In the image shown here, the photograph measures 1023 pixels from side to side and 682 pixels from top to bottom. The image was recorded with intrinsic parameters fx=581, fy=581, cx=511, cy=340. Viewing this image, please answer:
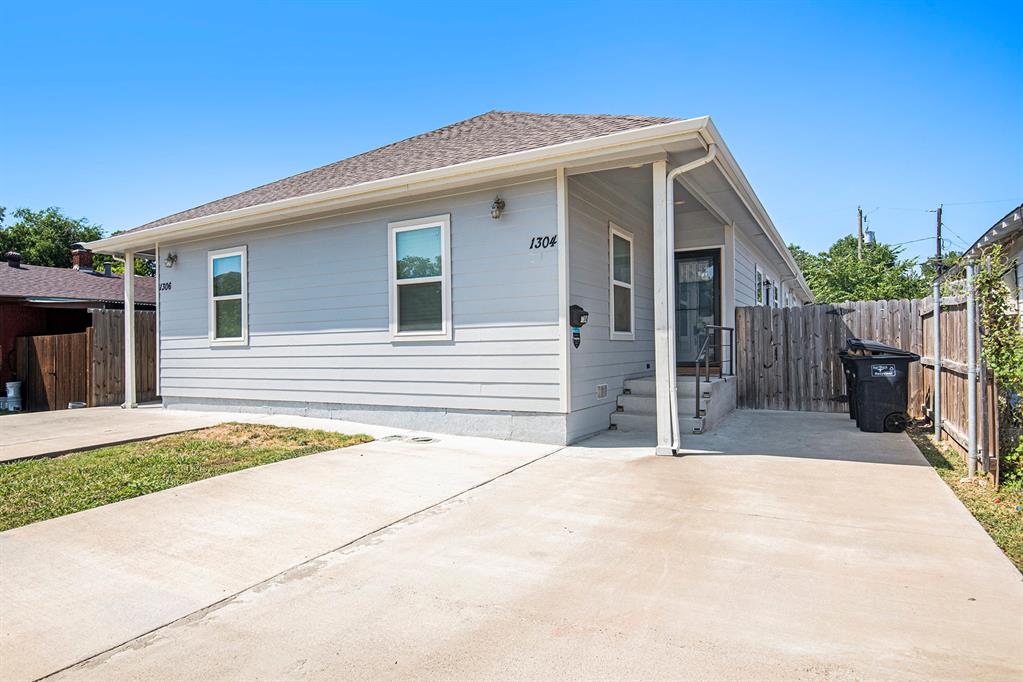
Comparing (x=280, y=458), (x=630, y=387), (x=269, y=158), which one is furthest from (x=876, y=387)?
(x=269, y=158)

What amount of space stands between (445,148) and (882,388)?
622 cm

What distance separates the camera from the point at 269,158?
47.3 ft

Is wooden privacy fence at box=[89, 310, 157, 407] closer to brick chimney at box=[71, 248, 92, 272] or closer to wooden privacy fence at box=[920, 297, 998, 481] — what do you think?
brick chimney at box=[71, 248, 92, 272]

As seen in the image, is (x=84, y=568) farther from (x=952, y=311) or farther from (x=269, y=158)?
(x=269, y=158)

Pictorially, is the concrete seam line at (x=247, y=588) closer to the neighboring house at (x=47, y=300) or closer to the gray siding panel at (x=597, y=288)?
the gray siding panel at (x=597, y=288)

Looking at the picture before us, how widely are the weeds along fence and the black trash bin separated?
0.73m

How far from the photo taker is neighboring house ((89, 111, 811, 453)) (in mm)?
6215

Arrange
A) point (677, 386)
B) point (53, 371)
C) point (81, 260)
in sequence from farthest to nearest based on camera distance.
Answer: point (81, 260) < point (53, 371) < point (677, 386)

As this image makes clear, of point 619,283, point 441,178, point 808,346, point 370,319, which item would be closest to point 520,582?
point 441,178

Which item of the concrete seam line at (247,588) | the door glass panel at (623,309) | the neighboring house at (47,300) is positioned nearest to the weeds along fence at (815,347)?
the door glass panel at (623,309)

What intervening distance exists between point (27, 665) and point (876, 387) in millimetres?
7882

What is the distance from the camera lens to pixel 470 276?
6812mm

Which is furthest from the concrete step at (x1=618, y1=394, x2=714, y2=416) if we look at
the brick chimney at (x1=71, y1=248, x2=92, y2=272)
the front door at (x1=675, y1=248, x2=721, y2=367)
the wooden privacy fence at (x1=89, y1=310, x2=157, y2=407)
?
the brick chimney at (x1=71, y1=248, x2=92, y2=272)

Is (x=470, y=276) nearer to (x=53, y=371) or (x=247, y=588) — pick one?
(x=247, y=588)
